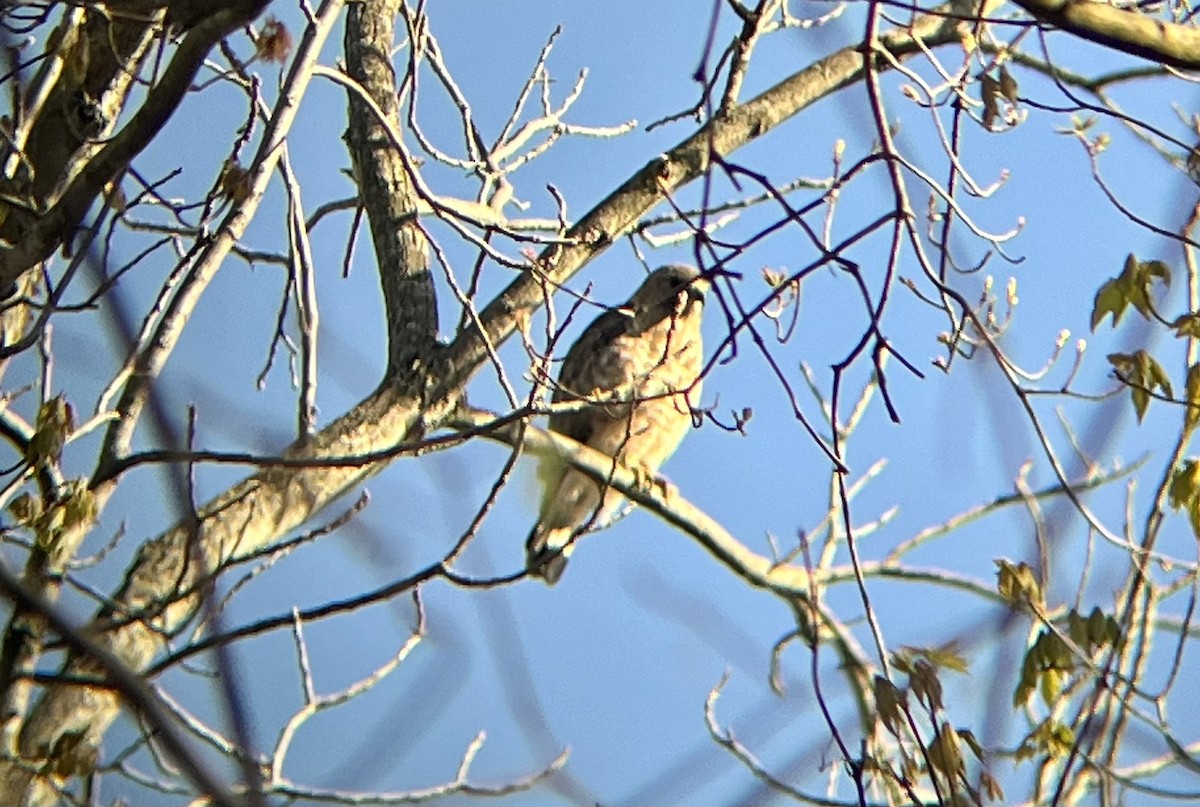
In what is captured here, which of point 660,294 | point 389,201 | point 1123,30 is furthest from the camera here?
point 660,294

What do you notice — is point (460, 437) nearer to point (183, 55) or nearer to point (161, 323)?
point (161, 323)

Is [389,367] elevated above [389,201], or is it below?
below

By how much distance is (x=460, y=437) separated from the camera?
105 inches

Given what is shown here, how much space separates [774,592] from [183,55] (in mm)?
2653

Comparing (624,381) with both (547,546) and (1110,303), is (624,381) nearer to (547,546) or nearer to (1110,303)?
(547,546)

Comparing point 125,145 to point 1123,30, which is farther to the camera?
point 125,145

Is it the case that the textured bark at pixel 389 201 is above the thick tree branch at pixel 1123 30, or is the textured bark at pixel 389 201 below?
above

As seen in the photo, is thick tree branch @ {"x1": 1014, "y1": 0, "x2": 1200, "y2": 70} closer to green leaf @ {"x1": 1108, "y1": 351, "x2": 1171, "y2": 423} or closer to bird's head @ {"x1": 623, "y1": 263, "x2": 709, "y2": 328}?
green leaf @ {"x1": 1108, "y1": 351, "x2": 1171, "y2": 423}

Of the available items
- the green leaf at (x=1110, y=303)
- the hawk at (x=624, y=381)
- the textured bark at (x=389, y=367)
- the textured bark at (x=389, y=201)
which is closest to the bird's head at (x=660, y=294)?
the hawk at (x=624, y=381)

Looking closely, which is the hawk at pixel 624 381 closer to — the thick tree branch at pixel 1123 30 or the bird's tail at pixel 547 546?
the bird's tail at pixel 547 546

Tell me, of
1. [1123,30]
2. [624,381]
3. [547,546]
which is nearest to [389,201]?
[624,381]

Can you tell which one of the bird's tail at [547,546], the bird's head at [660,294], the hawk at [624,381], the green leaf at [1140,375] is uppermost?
the bird's head at [660,294]

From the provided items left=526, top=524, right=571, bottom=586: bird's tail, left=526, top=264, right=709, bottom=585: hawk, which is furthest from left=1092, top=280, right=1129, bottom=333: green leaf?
left=526, top=524, right=571, bottom=586: bird's tail

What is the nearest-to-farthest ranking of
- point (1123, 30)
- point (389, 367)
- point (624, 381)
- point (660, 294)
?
point (1123, 30)
point (389, 367)
point (624, 381)
point (660, 294)
